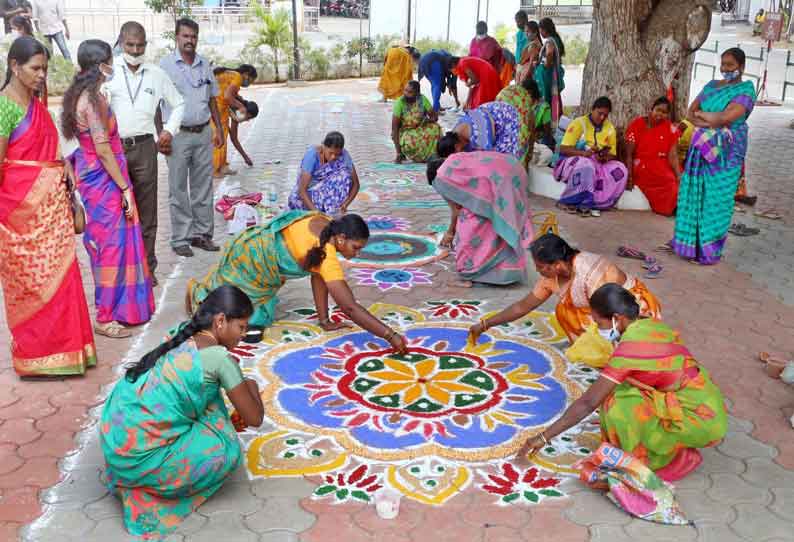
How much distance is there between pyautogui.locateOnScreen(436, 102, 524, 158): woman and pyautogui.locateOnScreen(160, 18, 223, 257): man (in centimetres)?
186

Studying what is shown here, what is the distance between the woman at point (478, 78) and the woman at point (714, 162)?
413 centimetres

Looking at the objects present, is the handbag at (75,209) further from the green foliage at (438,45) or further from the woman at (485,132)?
the green foliage at (438,45)

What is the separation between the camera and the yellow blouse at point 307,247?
4.34 m

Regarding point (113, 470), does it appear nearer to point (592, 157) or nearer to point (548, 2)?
point (592, 157)

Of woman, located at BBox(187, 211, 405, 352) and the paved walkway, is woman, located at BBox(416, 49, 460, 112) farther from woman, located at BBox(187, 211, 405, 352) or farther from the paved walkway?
woman, located at BBox(187, 211, 405, 352)

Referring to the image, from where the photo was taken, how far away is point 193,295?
5.01m

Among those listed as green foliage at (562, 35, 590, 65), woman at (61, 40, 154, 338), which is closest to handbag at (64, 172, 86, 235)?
woman at (61, 40, 154, 338)

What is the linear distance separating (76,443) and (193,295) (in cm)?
142

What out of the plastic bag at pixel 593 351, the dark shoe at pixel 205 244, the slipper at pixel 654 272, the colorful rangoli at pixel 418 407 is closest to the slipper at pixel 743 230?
the slipper at pixel 654 272

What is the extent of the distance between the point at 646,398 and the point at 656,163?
495 cm

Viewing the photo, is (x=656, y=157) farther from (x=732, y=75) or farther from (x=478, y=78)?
(x=478, y=78)

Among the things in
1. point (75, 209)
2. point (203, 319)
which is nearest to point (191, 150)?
point (75, 209)

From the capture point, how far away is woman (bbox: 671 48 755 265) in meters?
6.11

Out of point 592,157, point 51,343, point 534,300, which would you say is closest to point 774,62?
point 592,157
